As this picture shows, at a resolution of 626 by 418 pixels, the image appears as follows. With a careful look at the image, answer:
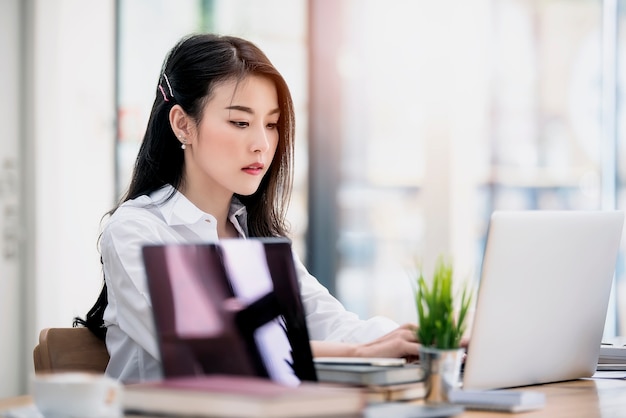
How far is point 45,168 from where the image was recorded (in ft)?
14.8

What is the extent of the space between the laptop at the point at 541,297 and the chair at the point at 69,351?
754 mm

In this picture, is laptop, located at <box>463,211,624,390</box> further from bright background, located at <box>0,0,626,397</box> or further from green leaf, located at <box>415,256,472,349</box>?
bright background, located at <box>0,0,626,397</box>

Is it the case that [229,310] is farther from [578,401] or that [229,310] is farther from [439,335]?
[578,401]

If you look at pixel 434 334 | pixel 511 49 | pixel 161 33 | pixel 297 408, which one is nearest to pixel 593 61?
pixel 511 49

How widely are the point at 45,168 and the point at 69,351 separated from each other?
9.07ft

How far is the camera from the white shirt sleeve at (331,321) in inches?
82.7

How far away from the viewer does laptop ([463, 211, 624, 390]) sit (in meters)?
1.58

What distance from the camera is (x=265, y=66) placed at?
87.4 inches

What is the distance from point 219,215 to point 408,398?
88 centimetres

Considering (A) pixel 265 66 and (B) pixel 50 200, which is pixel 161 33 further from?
(A) pixel 265 66

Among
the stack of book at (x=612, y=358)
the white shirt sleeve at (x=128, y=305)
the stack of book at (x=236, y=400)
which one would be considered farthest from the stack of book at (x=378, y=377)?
the stack of book at (x=612, y=358)

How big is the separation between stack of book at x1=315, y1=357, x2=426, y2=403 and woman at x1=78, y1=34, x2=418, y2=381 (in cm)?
51

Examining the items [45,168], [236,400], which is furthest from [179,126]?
[45,168]

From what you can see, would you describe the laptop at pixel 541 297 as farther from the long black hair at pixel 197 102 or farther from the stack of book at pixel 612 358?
the long black hair at pixel 197 102
